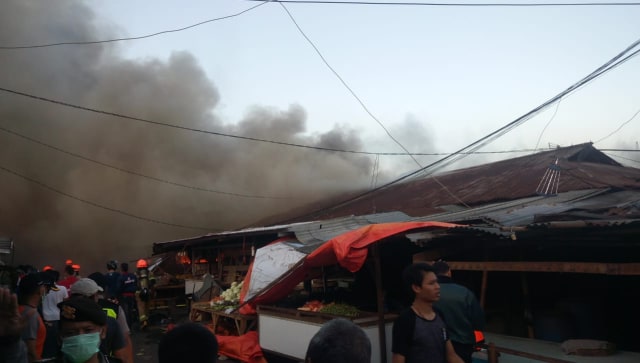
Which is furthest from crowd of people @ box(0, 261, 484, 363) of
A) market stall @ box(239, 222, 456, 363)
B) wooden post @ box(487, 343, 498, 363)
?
market stall @ box(239, 222, 456, 363)

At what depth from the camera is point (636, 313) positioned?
5918 millimetres

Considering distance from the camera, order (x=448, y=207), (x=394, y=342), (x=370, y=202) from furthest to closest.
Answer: (x=370, y=202)
(x=448, y=207)
(x=394, y=342)

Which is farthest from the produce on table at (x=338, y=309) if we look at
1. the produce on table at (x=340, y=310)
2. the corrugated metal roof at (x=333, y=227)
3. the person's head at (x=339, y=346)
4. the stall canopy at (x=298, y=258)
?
the person's head at (x=339, y=346)

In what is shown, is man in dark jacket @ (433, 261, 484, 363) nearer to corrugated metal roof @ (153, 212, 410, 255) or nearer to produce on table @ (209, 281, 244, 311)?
corrugated metal roof @ (153, 212, 410, 255)

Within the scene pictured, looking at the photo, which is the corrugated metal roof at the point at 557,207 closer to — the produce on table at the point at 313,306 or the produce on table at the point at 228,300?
the produce on table at the point at 313,306

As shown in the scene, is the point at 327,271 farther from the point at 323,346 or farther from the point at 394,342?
the point at 323,346

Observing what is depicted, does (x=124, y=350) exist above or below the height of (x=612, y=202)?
below

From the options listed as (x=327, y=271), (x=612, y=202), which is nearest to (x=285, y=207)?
(x=327, y=271)

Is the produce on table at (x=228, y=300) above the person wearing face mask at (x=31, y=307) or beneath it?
beneath

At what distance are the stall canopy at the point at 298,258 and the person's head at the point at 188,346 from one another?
4.31 meters

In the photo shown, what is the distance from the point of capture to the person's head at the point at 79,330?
100 inches

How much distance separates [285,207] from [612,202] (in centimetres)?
1652

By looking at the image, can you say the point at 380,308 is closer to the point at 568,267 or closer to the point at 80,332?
the point at 568,267

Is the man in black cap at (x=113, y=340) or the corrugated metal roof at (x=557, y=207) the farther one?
the corrugated metal roof at (x=557, y=207)
